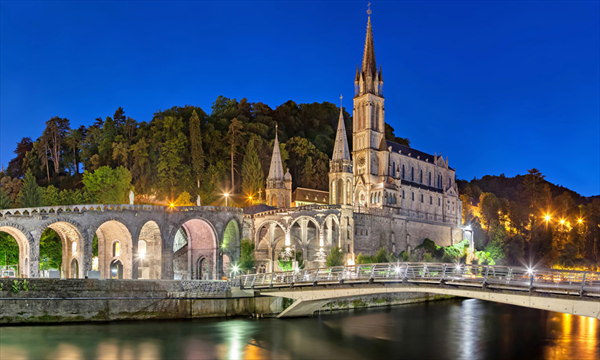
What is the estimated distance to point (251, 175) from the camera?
3374 inches

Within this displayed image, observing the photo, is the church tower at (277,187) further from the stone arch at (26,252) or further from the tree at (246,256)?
the stone arch at (26,252)

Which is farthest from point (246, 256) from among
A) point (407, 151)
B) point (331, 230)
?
point (407, 151)

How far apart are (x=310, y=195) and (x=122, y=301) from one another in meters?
55.3

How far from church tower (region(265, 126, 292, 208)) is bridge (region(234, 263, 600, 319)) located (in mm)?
41109

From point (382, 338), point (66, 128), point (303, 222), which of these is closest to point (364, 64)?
point (303, 222)

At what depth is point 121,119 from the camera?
9919cm

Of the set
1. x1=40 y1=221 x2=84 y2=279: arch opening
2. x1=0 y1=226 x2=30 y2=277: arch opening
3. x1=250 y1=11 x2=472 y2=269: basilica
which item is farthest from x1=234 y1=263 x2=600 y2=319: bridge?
x1=250 y1=11 x2=472 y2=269: basilica

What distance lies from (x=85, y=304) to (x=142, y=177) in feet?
160

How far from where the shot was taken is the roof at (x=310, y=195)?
8644cm

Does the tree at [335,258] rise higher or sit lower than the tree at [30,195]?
lower

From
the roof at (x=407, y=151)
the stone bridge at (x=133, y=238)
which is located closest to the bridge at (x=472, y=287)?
the stone bridge at (x=133, y=238)

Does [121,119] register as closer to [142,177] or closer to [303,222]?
[142,177]

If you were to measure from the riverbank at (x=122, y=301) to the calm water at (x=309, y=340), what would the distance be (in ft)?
4.07

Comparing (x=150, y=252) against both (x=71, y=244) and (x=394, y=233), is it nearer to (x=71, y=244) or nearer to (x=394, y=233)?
(x=71, y=244)
